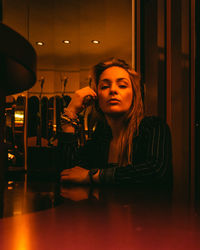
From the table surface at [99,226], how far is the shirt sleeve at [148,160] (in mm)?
462

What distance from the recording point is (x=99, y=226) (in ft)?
1.17

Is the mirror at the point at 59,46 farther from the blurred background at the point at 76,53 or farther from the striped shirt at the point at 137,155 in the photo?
the striped shirt at the point at 137,155

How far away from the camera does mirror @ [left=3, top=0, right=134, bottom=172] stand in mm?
2154

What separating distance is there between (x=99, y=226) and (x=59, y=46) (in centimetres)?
213

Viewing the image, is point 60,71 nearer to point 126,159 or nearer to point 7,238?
point 126,159

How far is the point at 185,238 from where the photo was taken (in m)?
0.31

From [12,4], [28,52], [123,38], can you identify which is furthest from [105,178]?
[12,4]

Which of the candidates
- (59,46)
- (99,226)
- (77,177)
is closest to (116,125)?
(77,177)

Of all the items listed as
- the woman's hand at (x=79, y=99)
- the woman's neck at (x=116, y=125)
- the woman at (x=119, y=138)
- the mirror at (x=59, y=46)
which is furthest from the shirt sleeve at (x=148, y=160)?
the mirror at (x=59, y=46)

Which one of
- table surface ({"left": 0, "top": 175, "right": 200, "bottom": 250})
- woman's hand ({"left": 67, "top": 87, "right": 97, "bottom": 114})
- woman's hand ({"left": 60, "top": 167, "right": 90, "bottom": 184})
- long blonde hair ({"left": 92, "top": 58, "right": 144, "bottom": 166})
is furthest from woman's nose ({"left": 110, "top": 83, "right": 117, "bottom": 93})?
table surface ({"left": 0, "top": 175, "right": 200, "bottom": 250})

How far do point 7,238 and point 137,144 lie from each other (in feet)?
3.20

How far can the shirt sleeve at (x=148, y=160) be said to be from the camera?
1004 mm

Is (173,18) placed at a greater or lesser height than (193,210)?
greater

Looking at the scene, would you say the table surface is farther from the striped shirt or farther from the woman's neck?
the woman's neck
